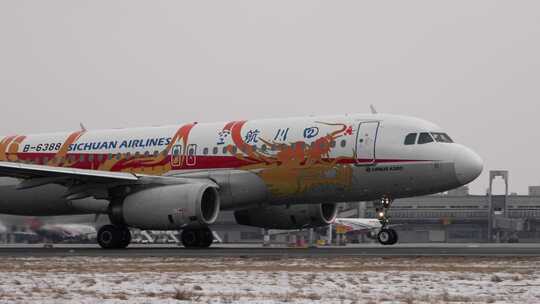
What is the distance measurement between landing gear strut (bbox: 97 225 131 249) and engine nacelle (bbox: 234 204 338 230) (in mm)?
5388

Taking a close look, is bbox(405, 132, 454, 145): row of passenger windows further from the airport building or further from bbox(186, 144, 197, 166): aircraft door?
the airport building

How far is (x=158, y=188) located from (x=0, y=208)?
30.8 ft

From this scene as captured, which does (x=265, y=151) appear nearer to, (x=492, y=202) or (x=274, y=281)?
(x=274, y=281)

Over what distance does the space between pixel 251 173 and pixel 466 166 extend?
7740mm

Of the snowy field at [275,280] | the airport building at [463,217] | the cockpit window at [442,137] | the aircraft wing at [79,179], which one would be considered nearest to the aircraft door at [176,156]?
the aircraft wing at [79,179]

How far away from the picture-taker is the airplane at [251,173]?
30.8 metres

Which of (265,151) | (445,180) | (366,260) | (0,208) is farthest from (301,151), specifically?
(0,208)

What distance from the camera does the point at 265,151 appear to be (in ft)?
108

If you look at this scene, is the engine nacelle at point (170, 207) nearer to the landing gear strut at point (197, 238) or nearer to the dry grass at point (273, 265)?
the landing gear strut at point (197, 238)

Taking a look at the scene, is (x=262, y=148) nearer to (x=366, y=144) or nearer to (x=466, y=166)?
(x=366, y=144)

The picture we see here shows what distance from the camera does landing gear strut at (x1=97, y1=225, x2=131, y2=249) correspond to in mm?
32719

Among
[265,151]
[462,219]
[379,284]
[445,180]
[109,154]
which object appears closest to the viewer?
[379,284]

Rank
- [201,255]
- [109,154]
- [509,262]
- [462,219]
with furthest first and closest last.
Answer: [462,219], [109,154], [201,255], [509,262]

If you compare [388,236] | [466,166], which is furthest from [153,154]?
[466,166]
